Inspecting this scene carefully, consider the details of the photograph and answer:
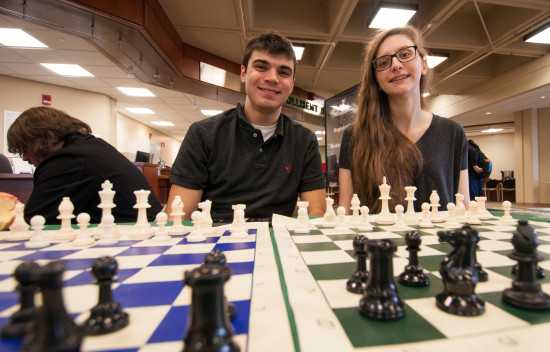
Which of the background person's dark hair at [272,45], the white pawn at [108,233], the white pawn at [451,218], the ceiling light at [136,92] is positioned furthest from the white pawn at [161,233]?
the ceiling light at [136,92]

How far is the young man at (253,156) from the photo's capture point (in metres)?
1.70

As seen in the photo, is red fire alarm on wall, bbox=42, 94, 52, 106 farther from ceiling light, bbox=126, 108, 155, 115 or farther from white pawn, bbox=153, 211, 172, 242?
white pawn, bbox=153, 211, 172, 242

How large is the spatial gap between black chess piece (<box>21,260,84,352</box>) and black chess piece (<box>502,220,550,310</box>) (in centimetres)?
65

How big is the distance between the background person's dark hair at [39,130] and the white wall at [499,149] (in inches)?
671

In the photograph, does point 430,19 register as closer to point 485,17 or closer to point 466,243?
point 485,17

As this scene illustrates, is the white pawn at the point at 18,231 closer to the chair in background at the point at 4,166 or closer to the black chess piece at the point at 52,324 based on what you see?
the black chess piece at the point at 52,324

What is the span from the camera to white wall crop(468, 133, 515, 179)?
14188mm

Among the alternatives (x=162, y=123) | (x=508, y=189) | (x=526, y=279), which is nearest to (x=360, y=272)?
(x=526, y=279)

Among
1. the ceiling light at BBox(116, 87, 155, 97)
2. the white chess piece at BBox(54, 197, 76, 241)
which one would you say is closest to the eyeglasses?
the white chess piece at BBox(54, 197, 76, 241)

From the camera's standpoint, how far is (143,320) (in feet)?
1.46

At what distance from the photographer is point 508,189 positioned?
435 inches

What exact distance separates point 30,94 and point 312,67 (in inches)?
242

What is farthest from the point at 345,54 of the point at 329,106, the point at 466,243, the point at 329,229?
the point at 466,243

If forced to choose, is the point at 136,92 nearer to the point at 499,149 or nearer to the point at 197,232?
the point at 197,232
